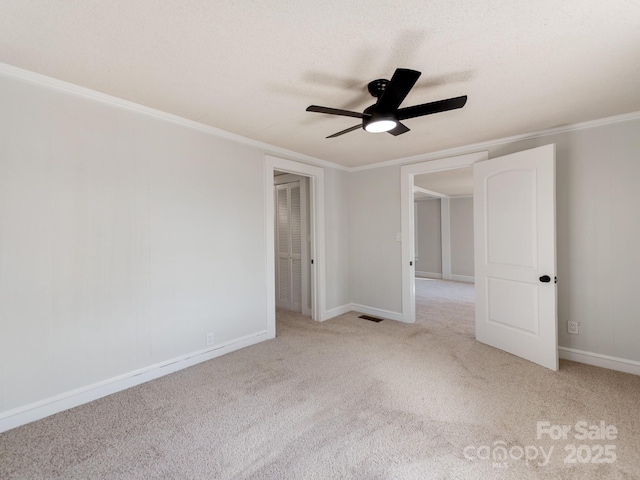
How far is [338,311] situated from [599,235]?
3.16m

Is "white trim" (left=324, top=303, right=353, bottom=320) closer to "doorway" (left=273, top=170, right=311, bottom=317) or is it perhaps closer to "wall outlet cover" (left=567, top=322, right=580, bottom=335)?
"doorway" (left=273, top=170, right=311, bottom=317)

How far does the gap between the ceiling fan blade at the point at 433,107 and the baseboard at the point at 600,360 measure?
2803mm

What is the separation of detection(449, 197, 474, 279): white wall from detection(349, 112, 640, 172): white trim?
4554 mm

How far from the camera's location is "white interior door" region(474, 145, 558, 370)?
285 centimetres

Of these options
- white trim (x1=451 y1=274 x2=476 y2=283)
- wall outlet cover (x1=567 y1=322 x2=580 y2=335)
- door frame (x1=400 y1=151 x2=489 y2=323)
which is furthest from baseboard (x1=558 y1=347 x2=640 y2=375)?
white trim (x1=451 y1=274 x2=476 y2=283)

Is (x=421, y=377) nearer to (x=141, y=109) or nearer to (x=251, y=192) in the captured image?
(x=251, y=192)

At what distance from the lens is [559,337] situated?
3145mm

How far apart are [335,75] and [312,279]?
119 inches

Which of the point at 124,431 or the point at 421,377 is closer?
the point at 124,431

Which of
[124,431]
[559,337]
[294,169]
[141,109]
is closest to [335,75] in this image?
[141,109]

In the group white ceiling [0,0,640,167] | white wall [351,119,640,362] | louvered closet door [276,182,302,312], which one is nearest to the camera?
white ceiling [0,0,640,167]

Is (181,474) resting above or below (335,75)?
below

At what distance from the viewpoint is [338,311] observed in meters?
4.64

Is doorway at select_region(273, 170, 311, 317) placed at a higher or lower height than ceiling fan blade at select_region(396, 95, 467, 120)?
lower
